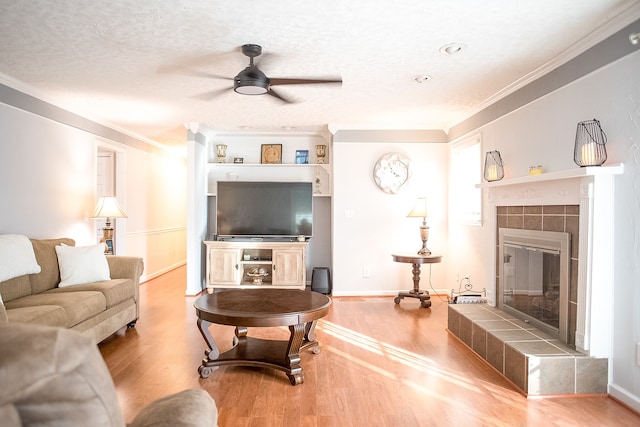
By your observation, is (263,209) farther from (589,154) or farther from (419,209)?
(589,154)

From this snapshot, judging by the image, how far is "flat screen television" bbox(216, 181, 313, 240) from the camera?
5.77 meters

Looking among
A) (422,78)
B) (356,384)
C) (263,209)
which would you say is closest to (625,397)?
(356,384)

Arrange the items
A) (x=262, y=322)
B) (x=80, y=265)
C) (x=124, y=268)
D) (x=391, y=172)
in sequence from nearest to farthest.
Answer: (x=262, y=322) < (x=80, y=265) < (x=124, y=268) < (x=391, y=172)

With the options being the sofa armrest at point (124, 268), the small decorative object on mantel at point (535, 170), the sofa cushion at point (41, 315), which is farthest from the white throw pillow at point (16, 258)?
the small decorative object on mantel at point (535, 170)

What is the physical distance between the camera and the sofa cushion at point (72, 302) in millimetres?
2863

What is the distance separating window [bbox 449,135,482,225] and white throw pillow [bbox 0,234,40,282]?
166 inches

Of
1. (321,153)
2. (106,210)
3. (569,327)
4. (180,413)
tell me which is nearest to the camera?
(180,413)

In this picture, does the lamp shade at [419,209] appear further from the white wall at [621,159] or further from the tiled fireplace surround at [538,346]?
the white wall at [621,159]

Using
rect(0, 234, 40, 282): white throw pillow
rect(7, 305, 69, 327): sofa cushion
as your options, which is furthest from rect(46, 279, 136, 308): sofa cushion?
rect(7, 305, 69, 327): sofa cushion

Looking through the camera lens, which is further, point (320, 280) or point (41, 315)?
point (320, 280)

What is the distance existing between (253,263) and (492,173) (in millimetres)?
3199

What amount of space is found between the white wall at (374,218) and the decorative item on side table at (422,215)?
0.38 m

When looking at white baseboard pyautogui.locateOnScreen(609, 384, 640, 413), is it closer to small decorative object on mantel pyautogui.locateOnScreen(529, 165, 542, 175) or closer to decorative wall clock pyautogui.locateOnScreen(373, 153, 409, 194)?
small decorative object on mantel pyautogui.locateOnScreen(529, 165, 542, 175)

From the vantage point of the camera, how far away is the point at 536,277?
3.28m
